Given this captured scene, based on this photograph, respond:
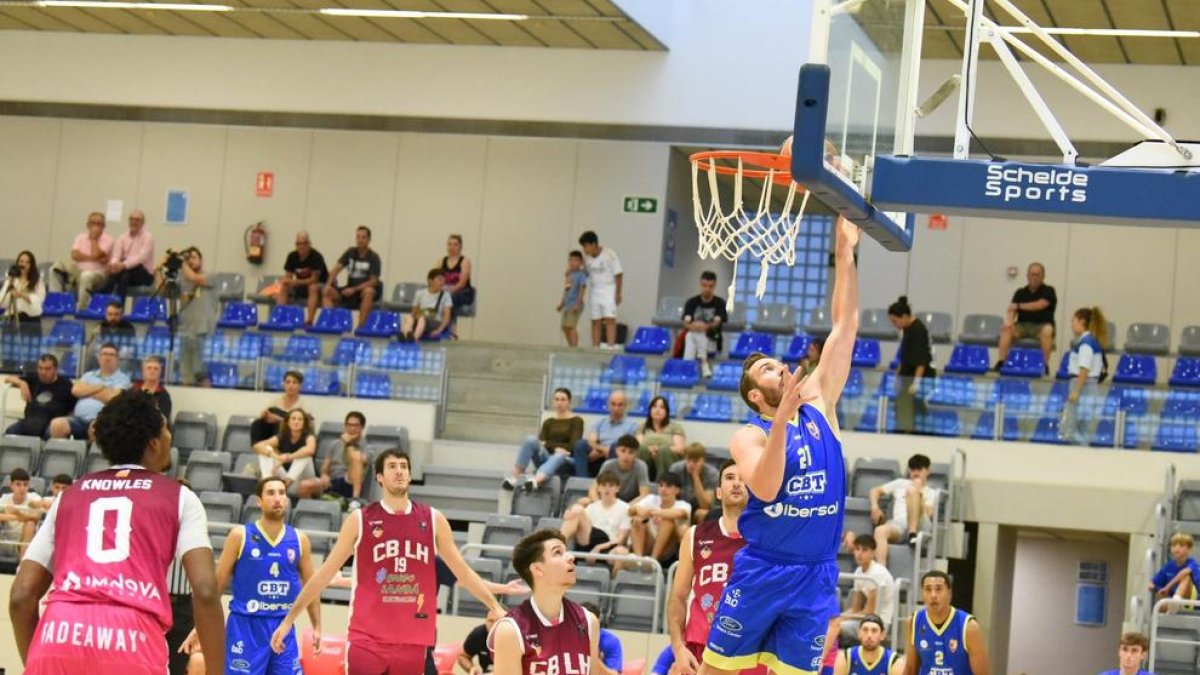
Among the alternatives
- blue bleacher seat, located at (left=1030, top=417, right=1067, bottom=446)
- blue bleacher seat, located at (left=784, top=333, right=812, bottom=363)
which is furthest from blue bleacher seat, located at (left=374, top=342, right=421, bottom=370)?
blue bleacher seat, located at (left=1030, top=417, right=1067, bottom=446)

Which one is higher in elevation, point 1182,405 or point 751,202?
point 751,202

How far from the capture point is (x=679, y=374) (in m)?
17.9

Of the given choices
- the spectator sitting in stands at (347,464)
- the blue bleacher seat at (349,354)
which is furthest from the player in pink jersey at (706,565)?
the blue bleacher seat at (349,354)

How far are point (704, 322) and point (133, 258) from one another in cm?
750

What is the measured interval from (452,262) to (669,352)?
10.0ft

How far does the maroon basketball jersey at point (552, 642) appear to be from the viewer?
7.52 metres

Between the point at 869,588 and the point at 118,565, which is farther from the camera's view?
the point at 869,588

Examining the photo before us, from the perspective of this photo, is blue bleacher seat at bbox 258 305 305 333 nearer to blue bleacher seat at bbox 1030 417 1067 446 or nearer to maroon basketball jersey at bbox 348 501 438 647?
blue bleacher seat at bbox 1030 417 1067 446

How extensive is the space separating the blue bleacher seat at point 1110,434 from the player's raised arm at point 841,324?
10221mm

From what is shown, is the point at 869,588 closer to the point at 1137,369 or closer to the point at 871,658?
the point at 871,658

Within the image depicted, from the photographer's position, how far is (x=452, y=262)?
68.3ft

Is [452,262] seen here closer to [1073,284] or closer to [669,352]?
[669,352]

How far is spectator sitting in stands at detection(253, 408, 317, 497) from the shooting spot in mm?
17078

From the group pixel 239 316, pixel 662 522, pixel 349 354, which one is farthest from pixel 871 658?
pixel 239 316
